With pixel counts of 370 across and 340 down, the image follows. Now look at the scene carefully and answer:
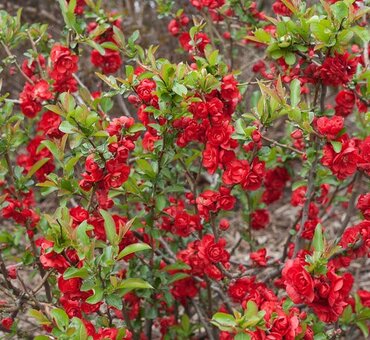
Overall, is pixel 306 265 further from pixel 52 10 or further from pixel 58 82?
pixel 52 10

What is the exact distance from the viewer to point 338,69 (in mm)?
2064

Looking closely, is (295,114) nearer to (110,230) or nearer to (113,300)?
(110,230)

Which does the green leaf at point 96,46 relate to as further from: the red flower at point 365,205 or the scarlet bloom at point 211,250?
the red flower at point 365,205

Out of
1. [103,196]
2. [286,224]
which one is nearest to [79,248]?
[103,196]

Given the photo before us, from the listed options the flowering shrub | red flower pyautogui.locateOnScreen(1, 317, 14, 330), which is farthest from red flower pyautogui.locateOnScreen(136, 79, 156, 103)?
red flower pyautogui.locateOnScreen(1, 317, 14, 330)

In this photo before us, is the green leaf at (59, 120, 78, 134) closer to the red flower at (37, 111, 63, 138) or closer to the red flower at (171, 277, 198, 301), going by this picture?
the red flower at (37, 111, 63, 138)

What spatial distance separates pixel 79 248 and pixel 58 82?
86 cm

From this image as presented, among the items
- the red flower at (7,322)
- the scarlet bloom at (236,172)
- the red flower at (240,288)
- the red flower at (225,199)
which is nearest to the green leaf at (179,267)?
the red flower at (240,288)

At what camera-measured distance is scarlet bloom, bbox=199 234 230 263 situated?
2.20m

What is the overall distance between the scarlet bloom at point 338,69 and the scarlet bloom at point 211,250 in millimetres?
686

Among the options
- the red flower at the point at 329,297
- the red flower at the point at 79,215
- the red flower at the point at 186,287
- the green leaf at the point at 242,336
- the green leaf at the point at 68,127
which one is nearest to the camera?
the green leaf at the point at 242,336

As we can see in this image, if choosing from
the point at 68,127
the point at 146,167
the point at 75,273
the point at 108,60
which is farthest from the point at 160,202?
the point at 108,60

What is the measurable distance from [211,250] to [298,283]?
0.51 metres

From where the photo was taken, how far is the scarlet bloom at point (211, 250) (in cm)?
220
